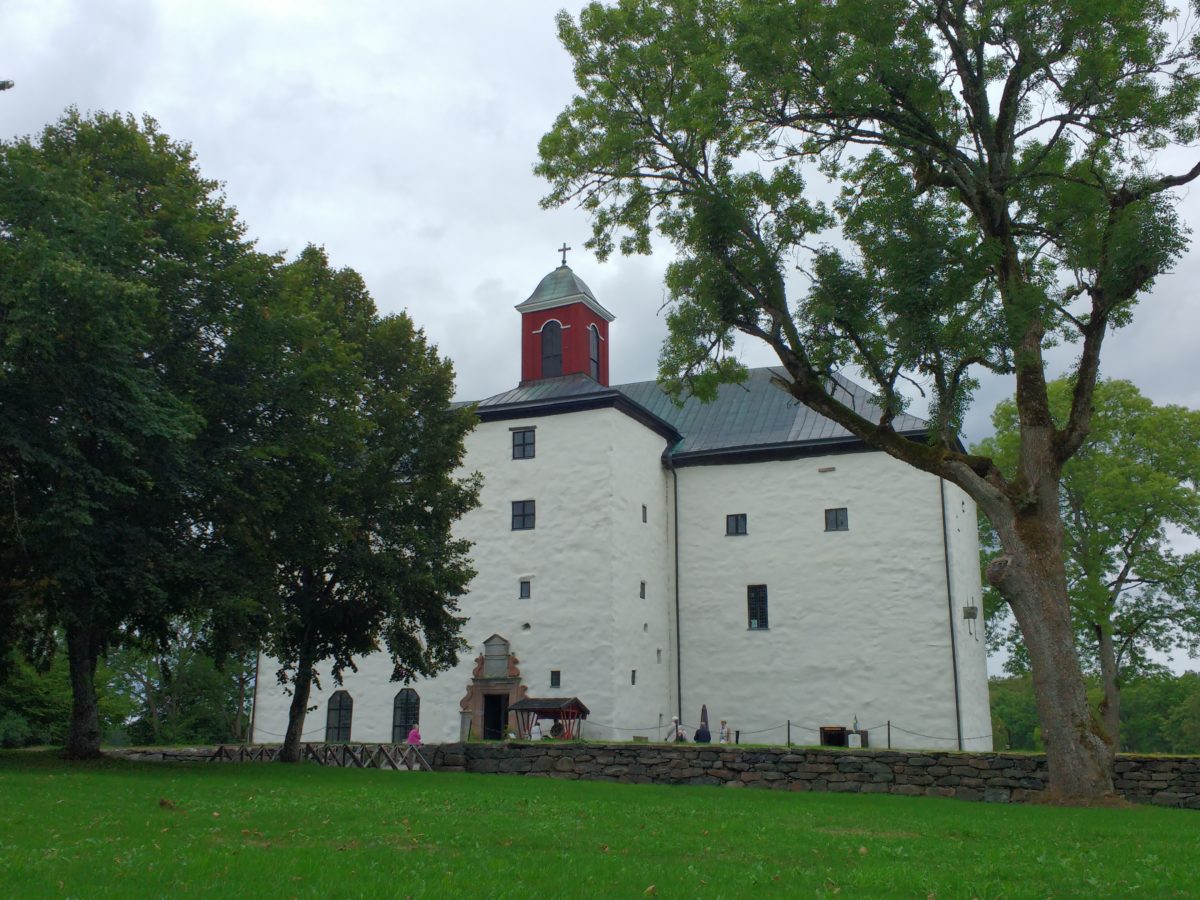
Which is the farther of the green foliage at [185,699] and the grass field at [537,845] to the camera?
the green foliage at [185,699]

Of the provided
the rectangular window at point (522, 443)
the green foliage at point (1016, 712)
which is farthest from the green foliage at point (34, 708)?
the green foliage at point (1016, 712)

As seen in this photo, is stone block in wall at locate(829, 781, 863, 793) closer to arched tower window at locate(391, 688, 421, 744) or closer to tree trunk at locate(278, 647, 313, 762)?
tree trunk at locate(278, 647, 313, 762)

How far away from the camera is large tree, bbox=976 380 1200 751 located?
32.7 metres

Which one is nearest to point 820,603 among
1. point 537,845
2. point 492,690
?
point 492,690

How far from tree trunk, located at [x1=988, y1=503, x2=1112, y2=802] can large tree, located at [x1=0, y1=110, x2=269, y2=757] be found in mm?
12524

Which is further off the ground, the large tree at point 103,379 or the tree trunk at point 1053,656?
the large tree at point 103,379

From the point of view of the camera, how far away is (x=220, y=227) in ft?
58.7

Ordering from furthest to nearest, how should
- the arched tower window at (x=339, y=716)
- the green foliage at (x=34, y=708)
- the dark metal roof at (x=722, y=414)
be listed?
the arched tower window at (x=339, y=716) → the dark metal roof at (x=722, y=414) → the green foliage at (x=34, y=708)

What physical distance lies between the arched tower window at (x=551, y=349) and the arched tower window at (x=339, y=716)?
39.6 feet

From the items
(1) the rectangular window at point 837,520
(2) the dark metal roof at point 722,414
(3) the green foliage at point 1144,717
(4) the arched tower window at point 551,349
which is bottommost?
(3) the green foliage at point 1144,717

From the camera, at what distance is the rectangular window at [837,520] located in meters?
30.4

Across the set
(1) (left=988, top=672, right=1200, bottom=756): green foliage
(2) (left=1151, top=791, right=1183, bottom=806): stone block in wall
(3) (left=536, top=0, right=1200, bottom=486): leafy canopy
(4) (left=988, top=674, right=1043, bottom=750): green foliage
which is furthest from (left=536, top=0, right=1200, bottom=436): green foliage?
(4) (left=988, top=674, right=1043, bottom=750): green foliage

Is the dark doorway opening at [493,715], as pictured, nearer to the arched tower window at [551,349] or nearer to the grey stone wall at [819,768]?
the grey stone wall at [819,768]

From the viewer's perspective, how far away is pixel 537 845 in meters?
8.45
